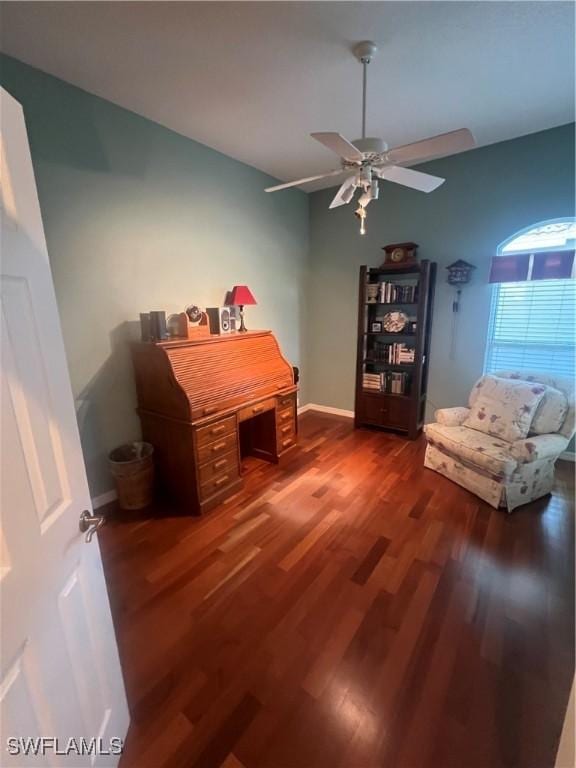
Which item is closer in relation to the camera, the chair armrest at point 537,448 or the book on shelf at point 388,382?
the chair armrest at point 537,448

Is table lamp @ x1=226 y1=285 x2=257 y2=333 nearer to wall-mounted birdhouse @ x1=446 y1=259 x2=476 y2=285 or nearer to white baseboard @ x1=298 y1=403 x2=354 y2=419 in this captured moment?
white baseboard @ x1=298 y1=403 x2=354 y2=419

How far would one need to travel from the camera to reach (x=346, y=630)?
1509 mm

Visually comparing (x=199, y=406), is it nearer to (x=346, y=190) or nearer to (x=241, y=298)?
(x=241, y=298)

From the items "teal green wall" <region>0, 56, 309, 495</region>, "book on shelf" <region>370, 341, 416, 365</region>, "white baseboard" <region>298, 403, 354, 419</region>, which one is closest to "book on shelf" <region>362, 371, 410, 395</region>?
"book on shelf" <region>370, 341, 416, 365</region>

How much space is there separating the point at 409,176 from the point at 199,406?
6.22 ft

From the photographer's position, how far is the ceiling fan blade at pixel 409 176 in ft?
5.90

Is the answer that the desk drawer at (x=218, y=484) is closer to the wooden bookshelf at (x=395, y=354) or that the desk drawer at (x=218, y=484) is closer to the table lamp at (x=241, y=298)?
the table lamp at (x=241, y=298)

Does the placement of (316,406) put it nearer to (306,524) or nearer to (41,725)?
(306,524)

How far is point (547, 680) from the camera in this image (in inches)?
50.9

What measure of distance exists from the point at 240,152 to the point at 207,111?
0.66 meters

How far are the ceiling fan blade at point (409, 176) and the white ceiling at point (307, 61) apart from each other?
62 cm

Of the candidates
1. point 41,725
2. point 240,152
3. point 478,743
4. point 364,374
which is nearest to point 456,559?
point 478,743

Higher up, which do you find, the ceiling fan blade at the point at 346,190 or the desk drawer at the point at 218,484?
the ceiling fan blade at the point at 346,190

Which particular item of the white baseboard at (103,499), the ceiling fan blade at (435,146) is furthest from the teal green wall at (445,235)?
the white baseboard at (103,499)
